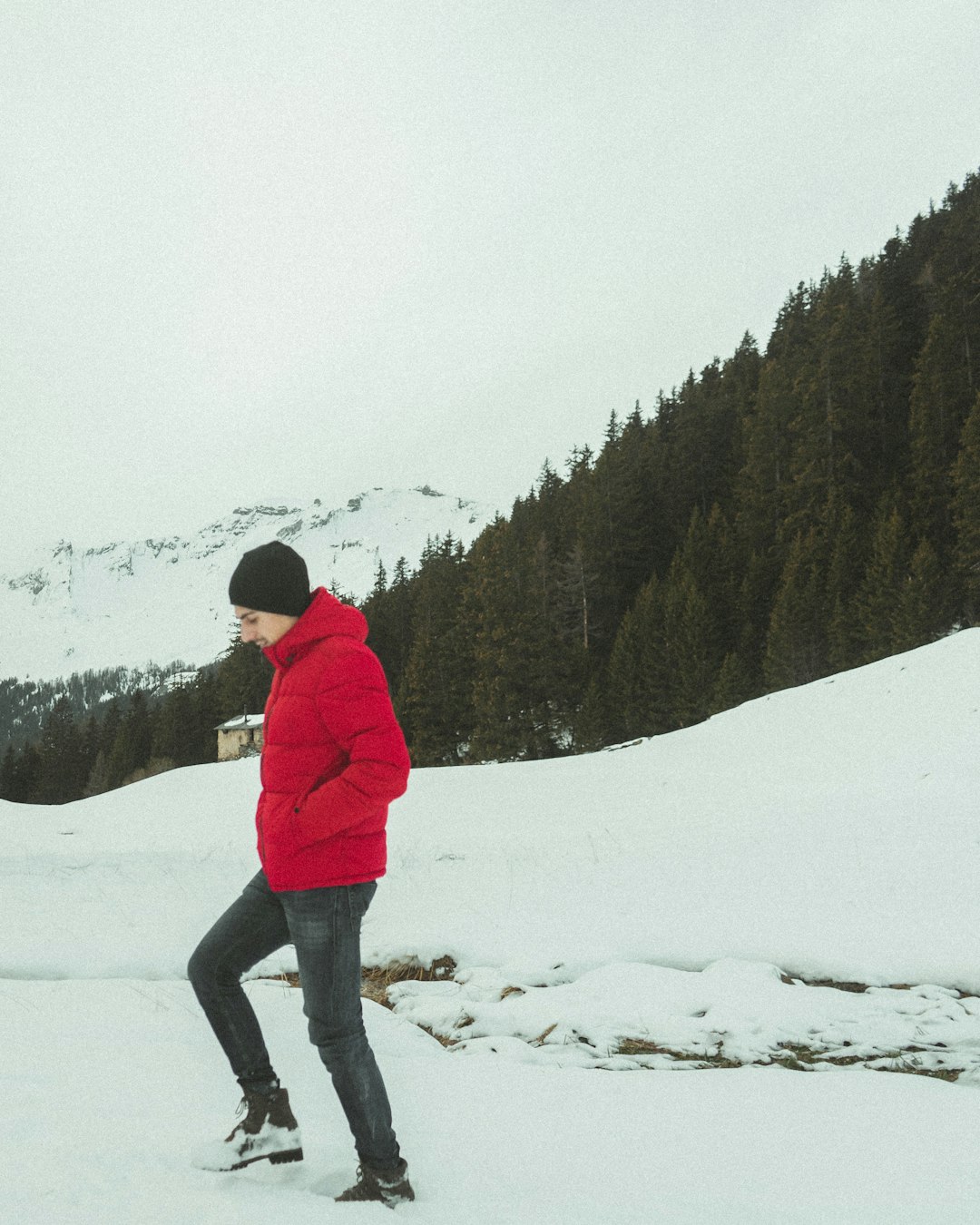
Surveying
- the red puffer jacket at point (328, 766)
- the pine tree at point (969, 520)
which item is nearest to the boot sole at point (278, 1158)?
the red puffer jacket at point (328, 766)

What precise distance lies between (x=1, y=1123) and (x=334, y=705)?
6.39 ft

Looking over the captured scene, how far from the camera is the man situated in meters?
2.32

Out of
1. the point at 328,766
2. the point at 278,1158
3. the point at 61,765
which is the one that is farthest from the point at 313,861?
the point at 61,765

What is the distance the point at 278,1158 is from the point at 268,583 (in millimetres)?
2008

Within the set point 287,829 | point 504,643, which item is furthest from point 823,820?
point 504,643

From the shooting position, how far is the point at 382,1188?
2.26m

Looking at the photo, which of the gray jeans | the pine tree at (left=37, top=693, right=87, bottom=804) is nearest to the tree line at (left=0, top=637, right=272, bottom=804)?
the pine tree at (left=37, top=693, right=87, bottom=804)

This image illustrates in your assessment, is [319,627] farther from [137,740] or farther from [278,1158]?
[137,740]

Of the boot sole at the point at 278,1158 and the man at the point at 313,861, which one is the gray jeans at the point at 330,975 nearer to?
the man at the point at 313,861

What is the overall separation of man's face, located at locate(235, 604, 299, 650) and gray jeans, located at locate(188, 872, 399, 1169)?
891 millimetres

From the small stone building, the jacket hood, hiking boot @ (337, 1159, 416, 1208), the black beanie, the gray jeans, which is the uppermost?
the black beanie

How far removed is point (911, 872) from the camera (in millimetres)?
5738

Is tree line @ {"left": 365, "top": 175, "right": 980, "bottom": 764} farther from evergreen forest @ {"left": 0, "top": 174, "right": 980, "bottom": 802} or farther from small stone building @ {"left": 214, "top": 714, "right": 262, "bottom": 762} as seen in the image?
small stone building @ {"left": 214, "top": 714, "right": 262, "bottom": 762}

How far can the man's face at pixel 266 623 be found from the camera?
101 inches
